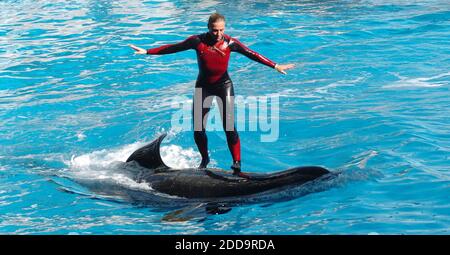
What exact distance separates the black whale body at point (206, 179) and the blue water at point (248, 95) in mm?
217

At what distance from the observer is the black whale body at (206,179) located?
23.6 ft

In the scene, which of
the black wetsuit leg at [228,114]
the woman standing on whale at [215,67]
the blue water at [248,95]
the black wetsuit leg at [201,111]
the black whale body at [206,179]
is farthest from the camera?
the black wetsuit leg at [201,111]

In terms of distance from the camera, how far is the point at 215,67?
831cm

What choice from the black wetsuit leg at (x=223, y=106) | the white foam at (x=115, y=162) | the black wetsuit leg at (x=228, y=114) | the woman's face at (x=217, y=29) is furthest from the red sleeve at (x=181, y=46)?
the white foam at (x=115, y=162)

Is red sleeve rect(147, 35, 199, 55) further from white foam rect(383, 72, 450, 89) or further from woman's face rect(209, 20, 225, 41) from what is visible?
white foam rect(383, 72, 450, 89)

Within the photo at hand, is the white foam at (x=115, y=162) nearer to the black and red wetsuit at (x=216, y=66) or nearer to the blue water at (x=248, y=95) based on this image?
the blue water at (x=248, y=95)

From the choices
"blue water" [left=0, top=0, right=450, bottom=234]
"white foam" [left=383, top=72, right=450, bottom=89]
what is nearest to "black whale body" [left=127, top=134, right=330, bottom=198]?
"blue water" [left=0, top=0, right=450, bottom=234]

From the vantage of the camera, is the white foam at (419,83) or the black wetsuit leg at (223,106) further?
the white foam at (419,83)

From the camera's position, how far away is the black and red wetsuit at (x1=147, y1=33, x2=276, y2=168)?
8250 millimetres

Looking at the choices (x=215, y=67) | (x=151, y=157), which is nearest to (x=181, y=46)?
(x=215, y=67)

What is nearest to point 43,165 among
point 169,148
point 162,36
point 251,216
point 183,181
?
point 169,148

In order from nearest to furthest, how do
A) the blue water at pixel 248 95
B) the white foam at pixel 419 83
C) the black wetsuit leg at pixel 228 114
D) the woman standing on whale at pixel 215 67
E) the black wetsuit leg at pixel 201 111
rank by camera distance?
1. the blue water at pixel 248 95
2. the woman standing on whale at pixel 215 67
3. the black wetsuit leg at pixel 228 114
4. the black wetsuit leg at pixel 201 111
5. the white foam at pixel 419 83

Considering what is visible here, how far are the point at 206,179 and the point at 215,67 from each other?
150cm

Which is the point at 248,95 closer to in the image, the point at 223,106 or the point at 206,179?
the point at 223,106
